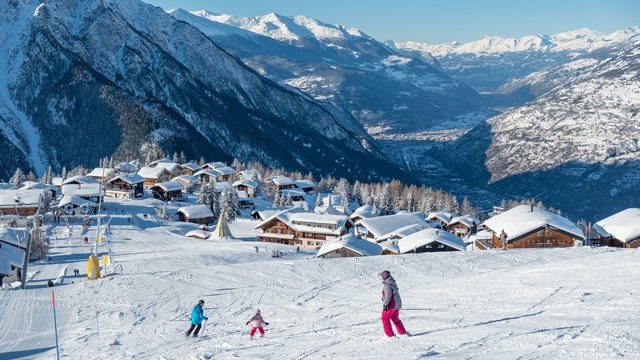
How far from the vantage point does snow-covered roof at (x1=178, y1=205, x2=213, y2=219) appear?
285ft

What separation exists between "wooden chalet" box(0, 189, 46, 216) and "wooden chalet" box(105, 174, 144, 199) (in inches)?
859

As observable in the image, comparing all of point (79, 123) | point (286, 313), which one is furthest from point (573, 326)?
point (79, 123)

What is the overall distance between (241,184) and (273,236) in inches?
1997

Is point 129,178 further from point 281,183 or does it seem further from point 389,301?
point 389,301

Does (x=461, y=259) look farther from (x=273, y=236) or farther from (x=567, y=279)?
(x=273, y=236)

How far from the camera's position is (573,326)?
16.7 meters

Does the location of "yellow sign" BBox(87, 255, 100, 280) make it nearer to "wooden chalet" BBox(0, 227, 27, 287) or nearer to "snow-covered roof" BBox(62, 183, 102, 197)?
"wooden chalet" BBox(0, 227, 27, 287)

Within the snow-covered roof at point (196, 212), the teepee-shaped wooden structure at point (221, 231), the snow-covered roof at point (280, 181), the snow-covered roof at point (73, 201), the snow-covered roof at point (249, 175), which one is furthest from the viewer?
the snow-covered roof at point (249, 175)

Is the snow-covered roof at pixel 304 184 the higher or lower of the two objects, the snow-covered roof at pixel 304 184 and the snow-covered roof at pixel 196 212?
the higher

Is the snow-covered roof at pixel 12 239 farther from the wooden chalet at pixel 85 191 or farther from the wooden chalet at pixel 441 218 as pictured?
the wooden chalet at pixel 441 218

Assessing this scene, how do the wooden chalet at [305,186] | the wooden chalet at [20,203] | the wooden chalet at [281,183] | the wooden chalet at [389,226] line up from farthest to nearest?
the wooden chalet at [305,186], the wooden chalet at [281,183], the wooden chalet at [20,203], the wooden chalet at [389,226]

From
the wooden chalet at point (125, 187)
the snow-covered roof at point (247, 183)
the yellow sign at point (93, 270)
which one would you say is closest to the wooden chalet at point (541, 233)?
the yellow sign at point (93, 270)

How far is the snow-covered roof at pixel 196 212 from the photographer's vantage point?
8681 centimetres

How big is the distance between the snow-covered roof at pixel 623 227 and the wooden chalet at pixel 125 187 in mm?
75297
